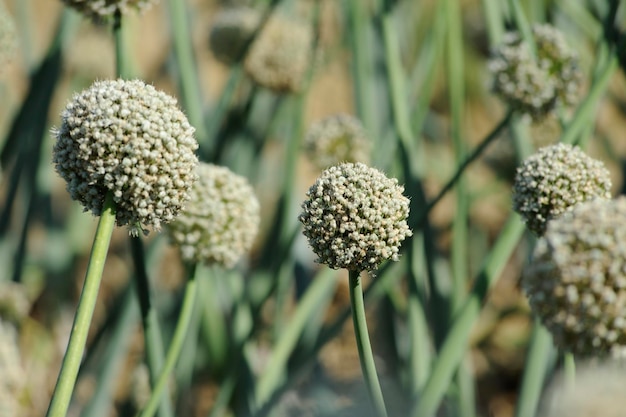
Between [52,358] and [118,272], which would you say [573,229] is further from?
[118,272]

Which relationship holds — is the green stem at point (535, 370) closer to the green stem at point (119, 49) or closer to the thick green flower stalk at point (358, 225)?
the thick green flower stalk at point (358, 225)

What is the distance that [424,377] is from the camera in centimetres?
150

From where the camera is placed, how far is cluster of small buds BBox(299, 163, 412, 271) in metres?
0.88

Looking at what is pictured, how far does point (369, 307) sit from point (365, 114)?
0.53 m

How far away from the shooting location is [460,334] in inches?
43.2

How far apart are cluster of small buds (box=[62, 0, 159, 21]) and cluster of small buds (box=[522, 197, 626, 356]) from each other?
73 cm

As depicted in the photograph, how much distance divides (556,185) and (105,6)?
70 cm

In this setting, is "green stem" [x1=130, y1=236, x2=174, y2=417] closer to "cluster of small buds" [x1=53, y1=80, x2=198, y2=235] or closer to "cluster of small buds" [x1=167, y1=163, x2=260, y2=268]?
"cluster of small buds" [x1=167, y1=163, x2=260, y2=268]

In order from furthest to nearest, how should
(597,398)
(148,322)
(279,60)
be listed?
(279,60) < (148,322) < (597,398)

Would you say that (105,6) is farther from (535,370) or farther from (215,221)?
(535,370)

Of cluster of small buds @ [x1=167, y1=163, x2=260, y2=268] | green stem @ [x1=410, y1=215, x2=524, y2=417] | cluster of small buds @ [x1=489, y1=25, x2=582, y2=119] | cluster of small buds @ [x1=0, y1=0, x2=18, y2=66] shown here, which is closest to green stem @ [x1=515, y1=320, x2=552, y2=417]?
green stem @ [x1=410, y1=215, x2=524, y2=417]

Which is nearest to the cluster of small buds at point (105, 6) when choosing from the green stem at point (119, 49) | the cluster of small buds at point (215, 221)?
the green stem at point (119, 49)

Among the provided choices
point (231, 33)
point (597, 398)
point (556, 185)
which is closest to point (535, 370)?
point (556, 185)

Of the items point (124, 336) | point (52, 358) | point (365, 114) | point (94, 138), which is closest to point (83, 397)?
point (52, 358)
